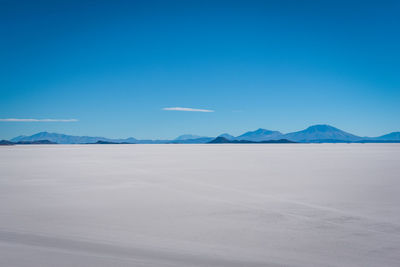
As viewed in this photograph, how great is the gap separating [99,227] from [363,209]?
5.11m

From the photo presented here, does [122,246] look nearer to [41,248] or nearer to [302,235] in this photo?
[41,248]

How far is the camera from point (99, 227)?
5238mm

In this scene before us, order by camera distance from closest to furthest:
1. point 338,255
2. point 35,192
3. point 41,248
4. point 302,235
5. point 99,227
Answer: point 338,255
point 41,248
point 302,235
point 99,227
point 35,192

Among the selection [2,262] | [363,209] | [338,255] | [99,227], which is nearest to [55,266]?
[2,262]

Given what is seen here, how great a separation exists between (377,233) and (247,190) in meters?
4.47

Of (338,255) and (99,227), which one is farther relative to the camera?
(99,227)

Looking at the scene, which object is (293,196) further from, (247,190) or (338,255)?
(338,255)

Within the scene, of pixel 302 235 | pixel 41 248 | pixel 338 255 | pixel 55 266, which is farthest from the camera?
pixel 302 235

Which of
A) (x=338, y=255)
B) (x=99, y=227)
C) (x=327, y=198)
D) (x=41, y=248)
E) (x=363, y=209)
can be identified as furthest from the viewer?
(x=327, y=198)

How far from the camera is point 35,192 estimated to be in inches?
345

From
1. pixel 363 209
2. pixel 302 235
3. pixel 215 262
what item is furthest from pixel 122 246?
pixel 363 209

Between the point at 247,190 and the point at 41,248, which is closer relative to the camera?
the point at 41,248

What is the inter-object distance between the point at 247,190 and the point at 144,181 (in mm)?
3874

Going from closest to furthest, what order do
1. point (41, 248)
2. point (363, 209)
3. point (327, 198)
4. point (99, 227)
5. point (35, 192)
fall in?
point (41, 248)
point (99, 227)
point (363, 209)
point (327, 198)
point (35, 192)
